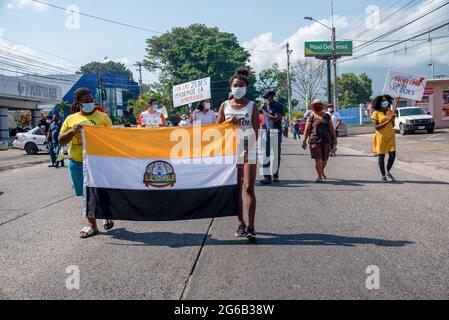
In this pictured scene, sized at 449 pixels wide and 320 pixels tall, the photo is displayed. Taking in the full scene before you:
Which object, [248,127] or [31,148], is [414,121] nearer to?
[31,148]

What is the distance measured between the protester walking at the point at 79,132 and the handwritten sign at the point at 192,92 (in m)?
11.3

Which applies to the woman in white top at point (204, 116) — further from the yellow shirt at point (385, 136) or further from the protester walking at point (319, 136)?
the yellow shirt at point (385, 136)

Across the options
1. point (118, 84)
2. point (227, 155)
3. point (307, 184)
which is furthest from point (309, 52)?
point (227, 155)

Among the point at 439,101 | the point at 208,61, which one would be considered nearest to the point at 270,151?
the point at 439,101

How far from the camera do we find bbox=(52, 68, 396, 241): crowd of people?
227 inches

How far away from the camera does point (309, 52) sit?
6931 cm

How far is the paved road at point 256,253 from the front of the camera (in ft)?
13.4

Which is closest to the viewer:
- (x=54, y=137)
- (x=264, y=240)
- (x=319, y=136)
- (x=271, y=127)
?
(x=264, y=240)

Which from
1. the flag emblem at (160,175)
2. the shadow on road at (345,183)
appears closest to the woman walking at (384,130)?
the shadow on road at (345,183)

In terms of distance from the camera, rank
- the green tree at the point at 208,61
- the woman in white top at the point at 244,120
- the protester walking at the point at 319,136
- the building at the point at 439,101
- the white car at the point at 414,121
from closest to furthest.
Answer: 1. the woman in white top at the point at 244,120
2. the protester walking at the point at 319,136
3. the white car at the point at 414,121
4. the building at the point at 439,101
5. the green tree at the point at 208,61

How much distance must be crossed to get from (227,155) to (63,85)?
63511 millimetres

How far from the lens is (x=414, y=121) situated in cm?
2948

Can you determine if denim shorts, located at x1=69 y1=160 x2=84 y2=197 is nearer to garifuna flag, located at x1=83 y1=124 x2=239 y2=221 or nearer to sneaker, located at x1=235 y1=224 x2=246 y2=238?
garifuna flag, located at x1=83 y1=124 x2=239 y2=221

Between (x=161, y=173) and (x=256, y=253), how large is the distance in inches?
63.4
